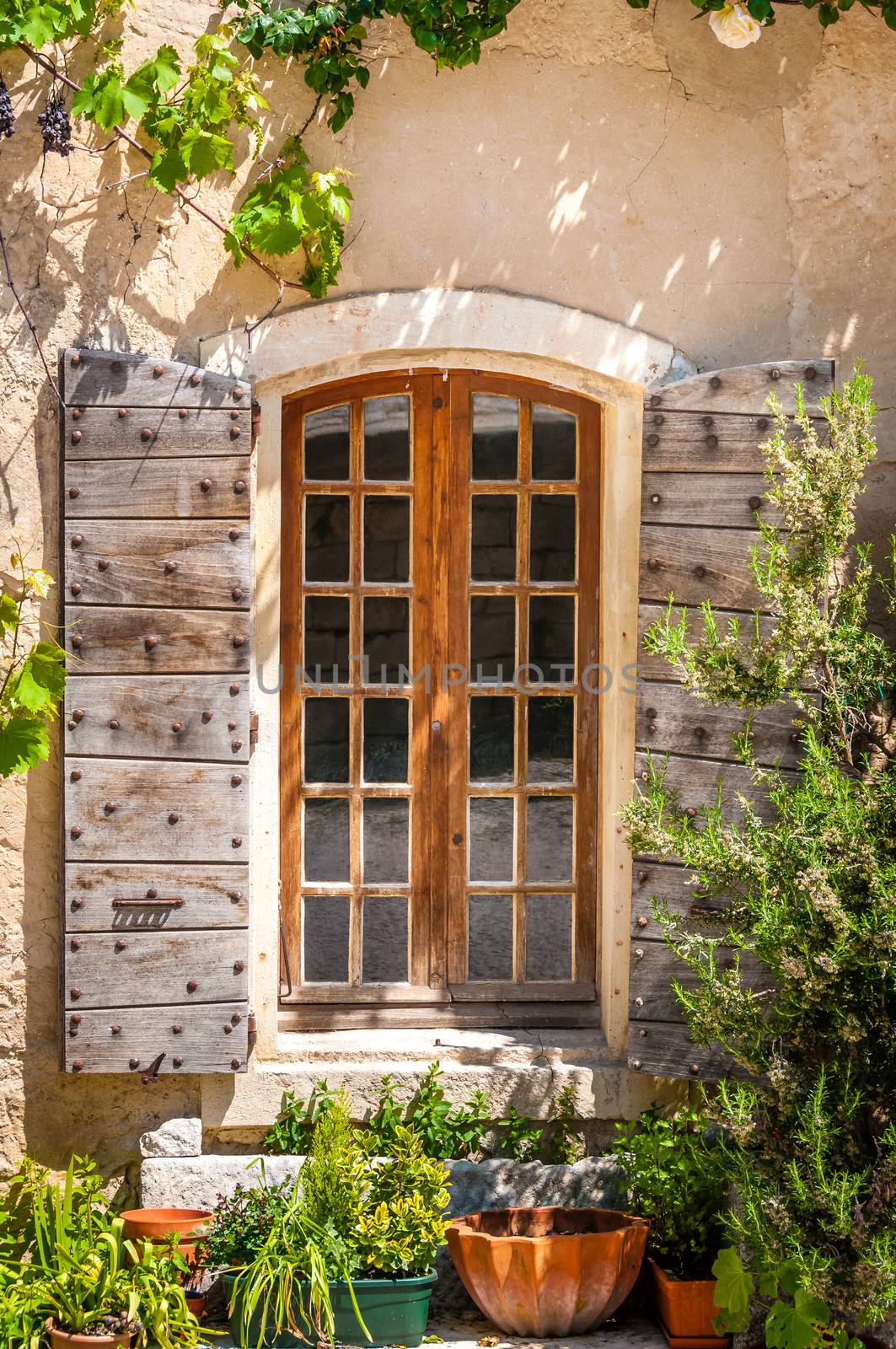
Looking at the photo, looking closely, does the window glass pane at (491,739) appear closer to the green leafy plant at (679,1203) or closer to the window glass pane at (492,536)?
the window glass pane at (492,536)

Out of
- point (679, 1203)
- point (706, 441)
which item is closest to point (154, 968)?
point (679, 1203)

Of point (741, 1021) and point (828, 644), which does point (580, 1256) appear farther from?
point (828, 644)

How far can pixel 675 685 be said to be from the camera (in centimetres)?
416

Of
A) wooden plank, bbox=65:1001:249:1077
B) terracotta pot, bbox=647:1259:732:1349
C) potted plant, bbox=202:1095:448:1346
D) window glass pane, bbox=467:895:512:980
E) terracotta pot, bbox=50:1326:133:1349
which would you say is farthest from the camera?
window glass pane, bbox=467:895:512:980

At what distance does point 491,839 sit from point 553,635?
27.8 inches

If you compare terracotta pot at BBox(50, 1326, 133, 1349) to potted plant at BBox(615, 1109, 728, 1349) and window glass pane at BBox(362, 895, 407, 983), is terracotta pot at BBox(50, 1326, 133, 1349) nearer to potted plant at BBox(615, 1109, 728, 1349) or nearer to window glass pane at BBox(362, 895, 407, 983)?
window glass pane at BBox(362, 895, 407, 983)

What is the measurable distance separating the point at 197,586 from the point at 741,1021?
2014mm

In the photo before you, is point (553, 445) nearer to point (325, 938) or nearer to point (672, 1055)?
point (325, 938)

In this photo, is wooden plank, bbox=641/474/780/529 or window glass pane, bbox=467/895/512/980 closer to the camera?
wooden plank, bbox=641/474/780/529

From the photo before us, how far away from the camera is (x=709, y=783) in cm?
412

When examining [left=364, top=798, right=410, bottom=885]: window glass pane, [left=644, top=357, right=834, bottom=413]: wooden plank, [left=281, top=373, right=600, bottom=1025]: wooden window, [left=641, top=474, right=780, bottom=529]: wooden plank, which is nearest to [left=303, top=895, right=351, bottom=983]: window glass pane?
[left=281, top=373, right=600, bottom=1025]: wooden window

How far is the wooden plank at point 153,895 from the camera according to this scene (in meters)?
4.06

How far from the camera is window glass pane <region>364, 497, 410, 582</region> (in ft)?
14.5

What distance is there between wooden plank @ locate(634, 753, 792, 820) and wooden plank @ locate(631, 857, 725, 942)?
0.69 ft
